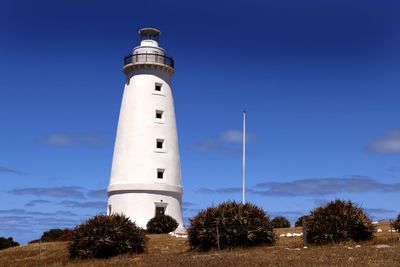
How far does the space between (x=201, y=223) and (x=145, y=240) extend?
351 centimetres

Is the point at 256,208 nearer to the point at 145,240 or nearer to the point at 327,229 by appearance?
the point at 327,229

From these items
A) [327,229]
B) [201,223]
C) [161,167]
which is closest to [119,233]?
[201,223]

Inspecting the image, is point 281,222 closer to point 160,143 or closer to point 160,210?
point 160,210

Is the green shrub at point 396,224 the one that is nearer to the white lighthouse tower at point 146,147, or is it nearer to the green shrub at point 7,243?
the white lighthouse tower at point 146,147

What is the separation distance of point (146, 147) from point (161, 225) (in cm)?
671

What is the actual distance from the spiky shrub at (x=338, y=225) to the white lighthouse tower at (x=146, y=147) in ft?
69.5

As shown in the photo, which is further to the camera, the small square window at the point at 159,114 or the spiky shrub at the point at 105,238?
the small square window at the point at 159,114

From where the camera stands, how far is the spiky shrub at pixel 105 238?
86.4 ft

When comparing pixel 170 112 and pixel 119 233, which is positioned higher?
pixel 170 112

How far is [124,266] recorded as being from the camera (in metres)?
21.1

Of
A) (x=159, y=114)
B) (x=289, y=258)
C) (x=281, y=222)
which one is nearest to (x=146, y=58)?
(x=159, y=114)

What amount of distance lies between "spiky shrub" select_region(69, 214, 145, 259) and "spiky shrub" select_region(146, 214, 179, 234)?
15382mm

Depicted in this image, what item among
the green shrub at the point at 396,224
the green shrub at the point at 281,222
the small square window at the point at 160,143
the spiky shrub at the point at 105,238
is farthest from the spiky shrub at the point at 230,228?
the green shrub at the point at 281,222

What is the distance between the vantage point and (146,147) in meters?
46.3
